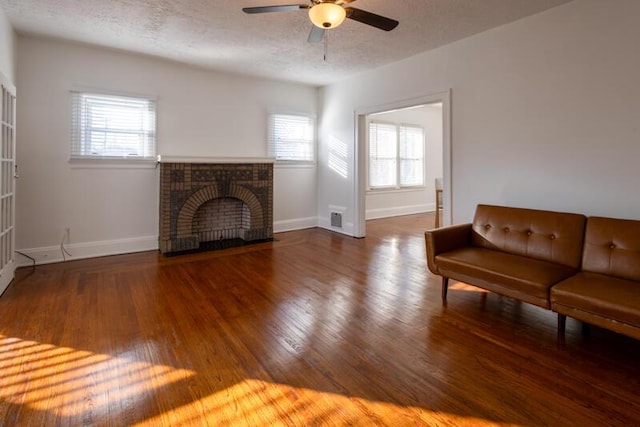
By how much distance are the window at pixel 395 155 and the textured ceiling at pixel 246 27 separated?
2.98 metres

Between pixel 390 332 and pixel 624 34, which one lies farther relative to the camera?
pixel 624 34

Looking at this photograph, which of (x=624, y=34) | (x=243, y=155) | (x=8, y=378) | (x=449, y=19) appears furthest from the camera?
(x=243, y=155)

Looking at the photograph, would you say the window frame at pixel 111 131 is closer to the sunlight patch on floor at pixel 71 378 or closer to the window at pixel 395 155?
the sunlight patch on floor at pixel 71 378

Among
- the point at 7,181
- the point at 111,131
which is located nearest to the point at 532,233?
the point at 7,181

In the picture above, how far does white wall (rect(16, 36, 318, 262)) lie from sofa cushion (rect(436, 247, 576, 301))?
4.05 m

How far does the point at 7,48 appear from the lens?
3.56m

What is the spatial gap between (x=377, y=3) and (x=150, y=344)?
340 centimetres

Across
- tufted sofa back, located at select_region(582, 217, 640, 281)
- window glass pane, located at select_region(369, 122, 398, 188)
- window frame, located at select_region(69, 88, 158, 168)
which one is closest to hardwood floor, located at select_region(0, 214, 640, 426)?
tufted sofa back, located at select_region(582, 217, 640, 281)

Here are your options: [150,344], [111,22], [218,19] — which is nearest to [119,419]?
[150,344]

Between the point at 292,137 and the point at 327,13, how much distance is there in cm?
403

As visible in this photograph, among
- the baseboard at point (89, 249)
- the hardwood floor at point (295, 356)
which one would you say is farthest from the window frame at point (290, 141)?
the hardwood floor at point (295, 356)

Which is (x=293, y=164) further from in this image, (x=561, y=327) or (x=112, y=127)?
(x=561, y=327)

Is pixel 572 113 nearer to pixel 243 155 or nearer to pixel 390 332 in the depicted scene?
pixel 390 332

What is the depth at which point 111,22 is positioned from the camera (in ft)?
12.0
